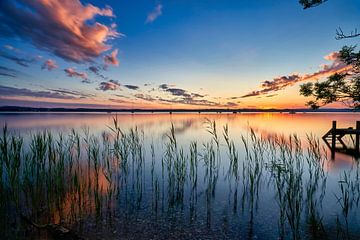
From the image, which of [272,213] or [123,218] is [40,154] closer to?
[123,218]

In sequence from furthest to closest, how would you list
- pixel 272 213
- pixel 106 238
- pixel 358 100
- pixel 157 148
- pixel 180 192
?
pixel 157 148
pixel 180 192
pixel 358 100
pixel 272 213
pixel 106 238

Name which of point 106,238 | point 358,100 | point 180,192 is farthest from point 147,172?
point 358,100

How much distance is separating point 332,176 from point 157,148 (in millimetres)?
14811

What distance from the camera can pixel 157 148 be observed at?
74.0 feet

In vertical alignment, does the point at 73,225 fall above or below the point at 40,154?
below

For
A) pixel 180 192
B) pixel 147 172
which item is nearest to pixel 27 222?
pixel 180 192

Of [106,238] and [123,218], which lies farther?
[123,218]

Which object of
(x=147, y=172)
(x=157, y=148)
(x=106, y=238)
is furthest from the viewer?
(x=157, y=148)

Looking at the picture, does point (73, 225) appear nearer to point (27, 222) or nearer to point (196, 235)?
point (27, 222)

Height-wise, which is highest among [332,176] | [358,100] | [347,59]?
[347,59]

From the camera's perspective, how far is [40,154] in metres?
8.88

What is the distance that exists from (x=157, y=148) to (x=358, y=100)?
Answer: 1693 centimetres

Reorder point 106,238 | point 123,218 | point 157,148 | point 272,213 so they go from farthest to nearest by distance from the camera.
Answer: point 157,148, point 272,213, point 123,218, point 106,238

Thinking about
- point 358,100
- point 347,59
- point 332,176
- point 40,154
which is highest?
point 347,59
